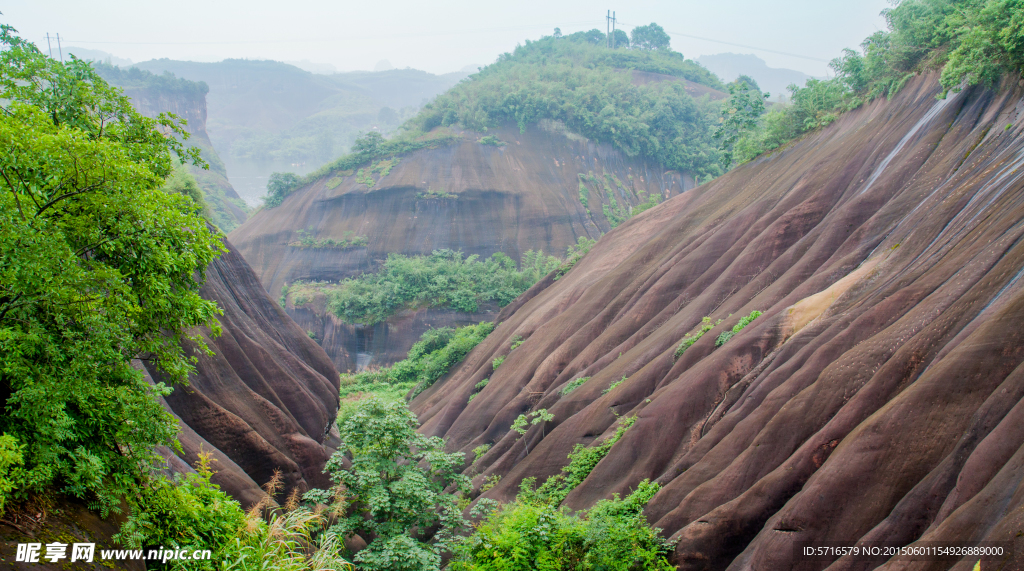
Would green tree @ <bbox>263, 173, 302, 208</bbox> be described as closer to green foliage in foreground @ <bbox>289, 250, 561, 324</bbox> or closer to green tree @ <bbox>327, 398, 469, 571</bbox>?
green foliage in foreground @ <bbox>289, 250, 561, 324</bbox>

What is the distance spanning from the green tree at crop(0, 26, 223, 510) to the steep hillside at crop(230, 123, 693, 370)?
4096 cm

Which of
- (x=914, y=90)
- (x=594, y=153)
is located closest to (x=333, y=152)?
(x=594, y=153)

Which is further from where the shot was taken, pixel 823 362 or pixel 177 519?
pixel 823 362

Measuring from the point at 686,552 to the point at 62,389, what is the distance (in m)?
9.78

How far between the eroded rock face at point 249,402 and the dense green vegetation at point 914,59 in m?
20.9

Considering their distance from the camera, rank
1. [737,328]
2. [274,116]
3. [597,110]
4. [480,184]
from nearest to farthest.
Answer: [737,328], [480,184], [597,110], [274,116]

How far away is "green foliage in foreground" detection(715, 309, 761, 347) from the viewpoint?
1530cm

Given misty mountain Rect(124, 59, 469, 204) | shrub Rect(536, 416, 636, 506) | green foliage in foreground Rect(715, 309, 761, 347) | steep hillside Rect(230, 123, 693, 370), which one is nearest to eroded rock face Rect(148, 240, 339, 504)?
shrub Rect(536, 416, 636, 506)

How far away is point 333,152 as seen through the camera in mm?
131875

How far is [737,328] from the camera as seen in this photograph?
50.7 feet

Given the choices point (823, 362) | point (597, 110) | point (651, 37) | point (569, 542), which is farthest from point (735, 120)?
point (651, 37)

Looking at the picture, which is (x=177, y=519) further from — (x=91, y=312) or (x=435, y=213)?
(x=435, y=213)

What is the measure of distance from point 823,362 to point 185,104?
104 metres

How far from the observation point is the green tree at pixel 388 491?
11742mm
